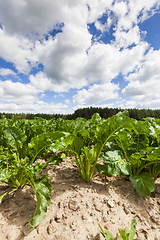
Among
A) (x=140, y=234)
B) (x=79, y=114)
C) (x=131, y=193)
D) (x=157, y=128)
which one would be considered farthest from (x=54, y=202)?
(x=79, y=114)

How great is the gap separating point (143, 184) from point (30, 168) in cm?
159

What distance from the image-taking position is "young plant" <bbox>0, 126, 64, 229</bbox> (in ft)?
4.11

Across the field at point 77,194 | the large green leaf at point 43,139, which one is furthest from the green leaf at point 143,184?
the large green leaf at point 43,139

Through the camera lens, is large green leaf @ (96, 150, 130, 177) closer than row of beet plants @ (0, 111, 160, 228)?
No

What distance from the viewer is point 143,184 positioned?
1.64 m

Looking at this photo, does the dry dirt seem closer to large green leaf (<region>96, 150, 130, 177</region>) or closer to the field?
the field

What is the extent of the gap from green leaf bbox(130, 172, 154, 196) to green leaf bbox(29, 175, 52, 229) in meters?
1.23

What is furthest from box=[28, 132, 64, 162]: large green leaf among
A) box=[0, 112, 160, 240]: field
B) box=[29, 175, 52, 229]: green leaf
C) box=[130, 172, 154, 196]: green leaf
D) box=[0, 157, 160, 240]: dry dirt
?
box=[130, 172, 154, 196]: green leaf

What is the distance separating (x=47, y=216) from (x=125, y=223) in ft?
3.10

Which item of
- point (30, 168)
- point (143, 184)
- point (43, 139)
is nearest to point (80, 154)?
point (43, 139)

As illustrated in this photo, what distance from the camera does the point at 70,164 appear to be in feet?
8.91

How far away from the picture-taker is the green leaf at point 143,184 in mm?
1556

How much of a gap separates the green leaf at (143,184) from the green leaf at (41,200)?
123cm

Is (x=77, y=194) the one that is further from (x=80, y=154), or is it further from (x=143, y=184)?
(x=143, y=184)
